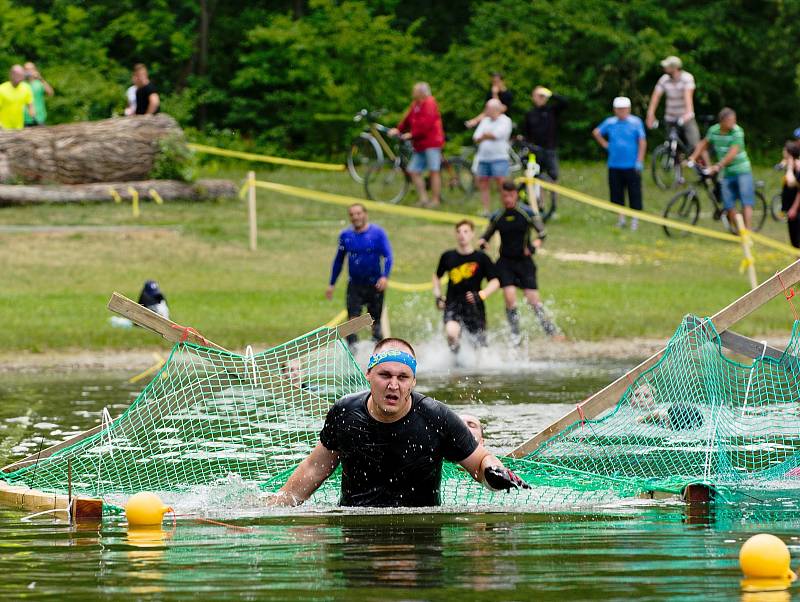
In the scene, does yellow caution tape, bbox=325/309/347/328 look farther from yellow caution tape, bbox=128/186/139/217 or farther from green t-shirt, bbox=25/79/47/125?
green t-shirt, bbox=25/79/47/125

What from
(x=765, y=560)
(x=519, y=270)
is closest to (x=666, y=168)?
(x=519, y=270)

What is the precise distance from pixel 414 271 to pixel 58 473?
1442cm

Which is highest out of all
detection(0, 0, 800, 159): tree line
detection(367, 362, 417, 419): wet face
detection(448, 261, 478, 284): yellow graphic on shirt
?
detection(0, 0, 800, 159): tree line

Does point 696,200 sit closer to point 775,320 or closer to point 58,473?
point 775,320

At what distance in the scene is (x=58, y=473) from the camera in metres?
11.4

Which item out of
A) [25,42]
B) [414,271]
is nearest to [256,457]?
[414,271]

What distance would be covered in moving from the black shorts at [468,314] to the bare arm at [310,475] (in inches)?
374

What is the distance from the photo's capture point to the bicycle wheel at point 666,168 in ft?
105

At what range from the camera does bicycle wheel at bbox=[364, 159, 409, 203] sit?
101ft

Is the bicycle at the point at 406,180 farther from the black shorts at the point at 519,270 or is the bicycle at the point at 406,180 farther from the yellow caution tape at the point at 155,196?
the black shorts at the point at 519,270

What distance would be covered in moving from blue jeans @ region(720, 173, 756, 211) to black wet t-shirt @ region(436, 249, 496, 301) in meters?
8.41

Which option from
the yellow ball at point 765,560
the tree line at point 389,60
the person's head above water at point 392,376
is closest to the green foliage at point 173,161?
the tree line at point 389,60

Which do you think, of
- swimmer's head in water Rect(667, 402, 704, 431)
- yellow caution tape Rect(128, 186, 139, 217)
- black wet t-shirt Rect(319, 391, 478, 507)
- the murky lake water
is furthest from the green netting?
yellow caution tape Rect(128, 186, 139, 217)

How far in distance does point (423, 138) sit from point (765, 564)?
22203 millimetres
